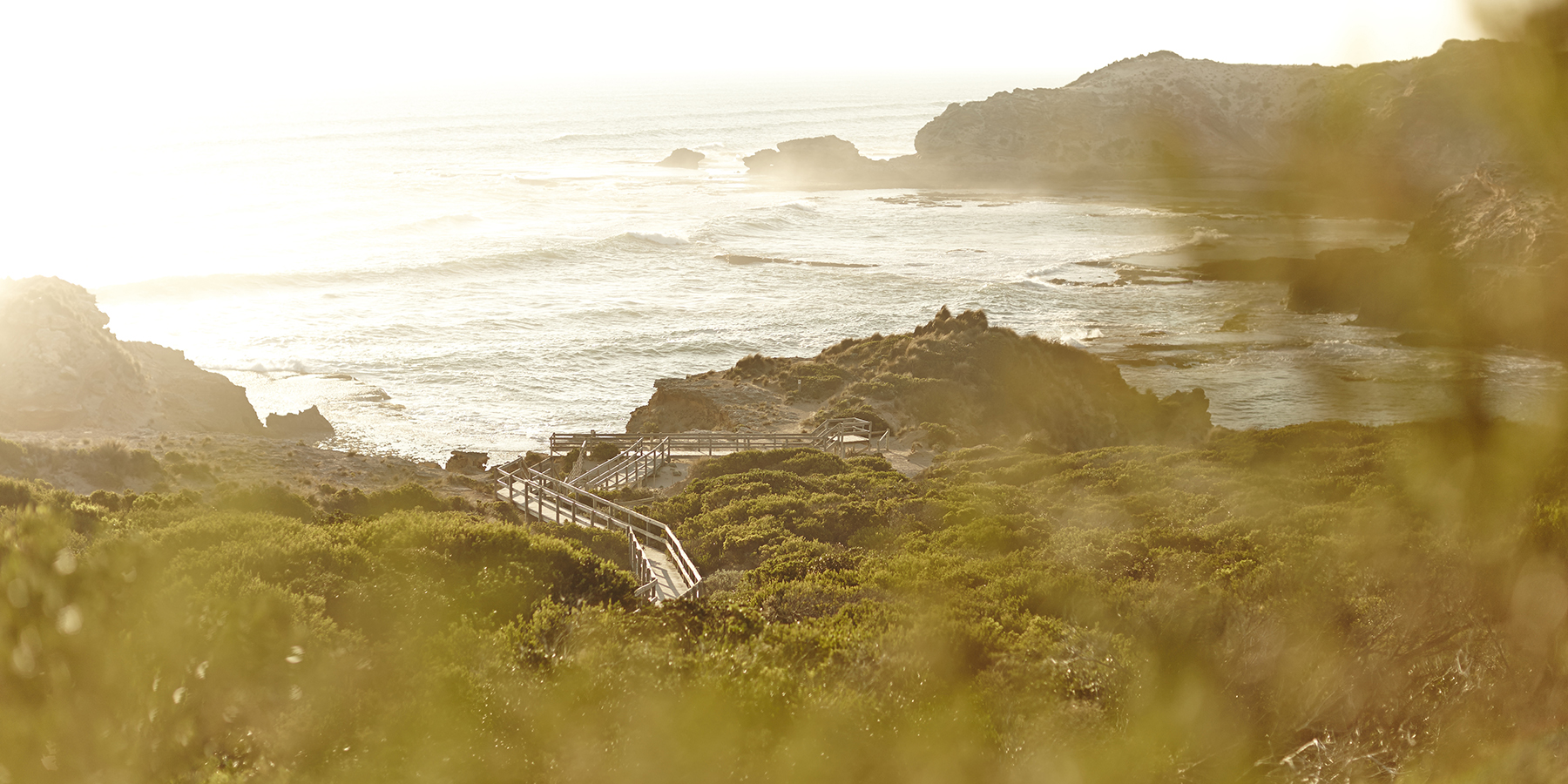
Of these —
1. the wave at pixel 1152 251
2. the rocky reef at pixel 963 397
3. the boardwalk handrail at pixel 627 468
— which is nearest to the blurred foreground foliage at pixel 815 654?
the boardwalk handrail at pixel 627 468

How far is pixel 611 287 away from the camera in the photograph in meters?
53.5

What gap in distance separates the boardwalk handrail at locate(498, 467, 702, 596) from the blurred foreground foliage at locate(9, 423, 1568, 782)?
2.40 meters

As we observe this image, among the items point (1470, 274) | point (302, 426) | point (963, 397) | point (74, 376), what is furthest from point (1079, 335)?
point (74, 376)

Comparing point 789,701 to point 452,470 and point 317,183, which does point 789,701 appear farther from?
point 317,183

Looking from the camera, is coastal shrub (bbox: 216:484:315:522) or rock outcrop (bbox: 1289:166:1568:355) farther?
rock outcrop (bbox: 1289:166:1568:355)

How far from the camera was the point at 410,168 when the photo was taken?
9781 cm

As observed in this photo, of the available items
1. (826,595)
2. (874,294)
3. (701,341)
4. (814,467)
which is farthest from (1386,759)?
(874,294)

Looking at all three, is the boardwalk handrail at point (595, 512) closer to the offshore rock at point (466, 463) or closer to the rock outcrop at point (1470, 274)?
the offshore rock at point (466, 463)

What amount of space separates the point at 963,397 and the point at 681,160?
90.9m

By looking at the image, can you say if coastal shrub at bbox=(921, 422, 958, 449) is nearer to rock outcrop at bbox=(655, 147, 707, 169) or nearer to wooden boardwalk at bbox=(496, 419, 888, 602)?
wooden boardwalk at bbox=(496, 419, 888, 602)

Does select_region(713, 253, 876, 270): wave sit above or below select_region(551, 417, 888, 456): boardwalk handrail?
above

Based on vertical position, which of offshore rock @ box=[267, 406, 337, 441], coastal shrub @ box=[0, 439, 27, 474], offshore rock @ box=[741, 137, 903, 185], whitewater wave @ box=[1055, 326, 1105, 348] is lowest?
offshore rock @ box=[267, 406, 337, 441]

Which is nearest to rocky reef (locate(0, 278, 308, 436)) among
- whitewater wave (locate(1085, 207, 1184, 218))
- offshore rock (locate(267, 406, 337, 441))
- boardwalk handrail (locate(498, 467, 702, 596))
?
offshore rock (locate(267, 406, 337, 441))

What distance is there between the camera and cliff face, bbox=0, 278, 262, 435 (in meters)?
26.0
